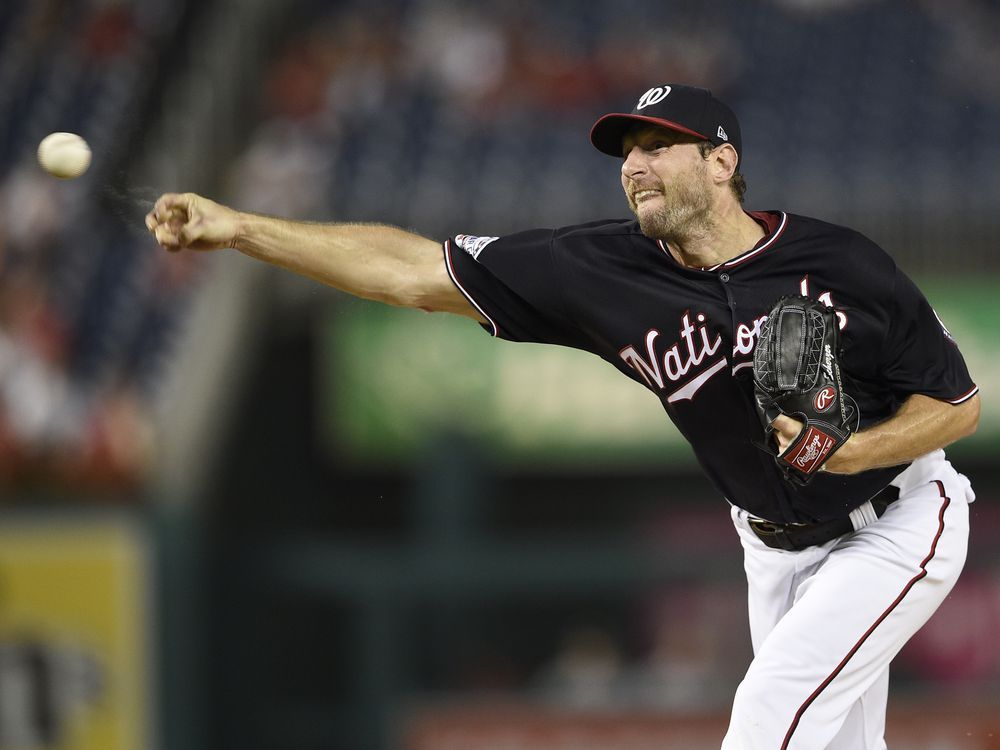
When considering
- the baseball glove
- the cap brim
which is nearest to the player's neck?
the cap brim

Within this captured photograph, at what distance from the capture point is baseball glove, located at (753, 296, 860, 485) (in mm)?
3279

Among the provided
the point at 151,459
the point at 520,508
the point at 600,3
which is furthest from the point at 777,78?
the point at 151,459

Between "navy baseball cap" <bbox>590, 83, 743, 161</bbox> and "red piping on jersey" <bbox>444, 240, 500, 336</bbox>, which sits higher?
"navy baseball cap" <bbox>590, 83, 743, 161</bbox>

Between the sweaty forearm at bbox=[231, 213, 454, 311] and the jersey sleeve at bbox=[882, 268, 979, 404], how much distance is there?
3.47 feet

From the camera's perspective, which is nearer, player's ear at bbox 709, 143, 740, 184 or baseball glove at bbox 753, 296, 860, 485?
baseball glove at bbox 753, 296, 860, 485

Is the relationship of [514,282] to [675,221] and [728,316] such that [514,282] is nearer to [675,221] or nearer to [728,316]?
[675,221]

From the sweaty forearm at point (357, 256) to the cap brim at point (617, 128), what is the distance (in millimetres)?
489

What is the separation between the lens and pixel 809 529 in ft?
12.2

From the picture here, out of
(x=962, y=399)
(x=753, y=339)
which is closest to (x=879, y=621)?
(x=962, y=399)

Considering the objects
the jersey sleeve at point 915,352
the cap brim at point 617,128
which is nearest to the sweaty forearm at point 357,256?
the cap brim at point 617,128

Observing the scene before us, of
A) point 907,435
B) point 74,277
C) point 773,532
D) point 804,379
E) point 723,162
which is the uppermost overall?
point 74,277

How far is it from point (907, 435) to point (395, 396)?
6389 millimetres

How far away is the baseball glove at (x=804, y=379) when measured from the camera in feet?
10.8

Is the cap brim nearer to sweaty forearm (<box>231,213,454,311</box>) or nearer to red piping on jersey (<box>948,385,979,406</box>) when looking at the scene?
sweaty forearm (<box>231,213,454,311</box>)
